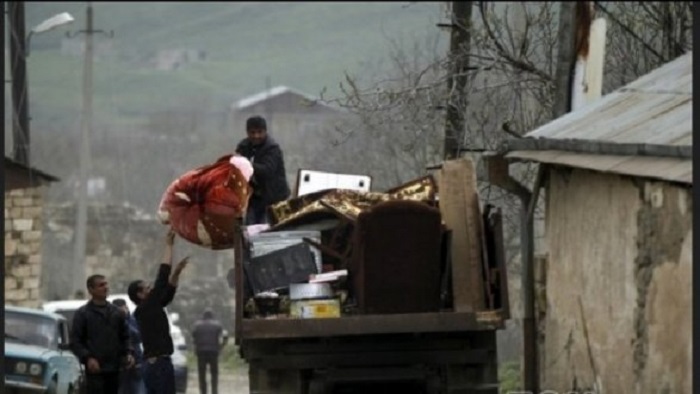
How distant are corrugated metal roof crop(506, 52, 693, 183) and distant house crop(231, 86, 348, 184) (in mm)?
26955

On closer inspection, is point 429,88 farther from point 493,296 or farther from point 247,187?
point 493,296

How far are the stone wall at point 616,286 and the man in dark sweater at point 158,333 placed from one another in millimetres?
3126

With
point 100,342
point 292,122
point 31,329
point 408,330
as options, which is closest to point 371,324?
point 408,330

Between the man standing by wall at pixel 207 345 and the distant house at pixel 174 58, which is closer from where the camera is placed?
the man standing by wall at pixel 207 345

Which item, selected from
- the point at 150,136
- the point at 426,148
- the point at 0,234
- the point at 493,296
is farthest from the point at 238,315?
the point at 150,136

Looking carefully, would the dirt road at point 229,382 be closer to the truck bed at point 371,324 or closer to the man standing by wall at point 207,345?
the man standing by wall at point 207,345

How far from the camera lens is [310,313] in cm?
1770

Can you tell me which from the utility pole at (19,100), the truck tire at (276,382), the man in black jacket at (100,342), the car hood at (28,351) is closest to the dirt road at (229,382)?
the utility pole at (19,100)

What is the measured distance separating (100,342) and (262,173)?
2076mm

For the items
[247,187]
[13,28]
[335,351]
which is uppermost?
[13,28]

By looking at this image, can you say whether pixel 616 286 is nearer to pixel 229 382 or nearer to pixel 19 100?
pixel 229 382

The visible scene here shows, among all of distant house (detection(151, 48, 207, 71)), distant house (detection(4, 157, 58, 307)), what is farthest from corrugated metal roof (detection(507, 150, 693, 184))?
distant house (detection(151, 48, 207, 71))

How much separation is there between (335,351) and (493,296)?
1.27 m

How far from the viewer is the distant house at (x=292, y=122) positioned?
55.2 metres
